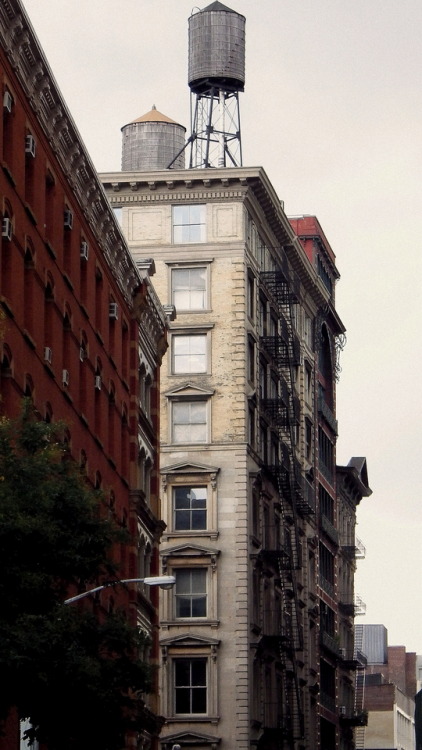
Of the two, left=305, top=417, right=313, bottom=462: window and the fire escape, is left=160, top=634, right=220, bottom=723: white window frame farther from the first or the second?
left=305, top=417, right=313, bottom=462: window

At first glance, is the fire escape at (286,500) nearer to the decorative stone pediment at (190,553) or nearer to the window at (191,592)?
the decorative stone pediment at (190,553)

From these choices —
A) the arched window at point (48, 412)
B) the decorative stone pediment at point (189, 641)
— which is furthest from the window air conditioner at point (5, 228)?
the decorative stone pediment at point (189, 641)

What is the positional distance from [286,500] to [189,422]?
12.8 m

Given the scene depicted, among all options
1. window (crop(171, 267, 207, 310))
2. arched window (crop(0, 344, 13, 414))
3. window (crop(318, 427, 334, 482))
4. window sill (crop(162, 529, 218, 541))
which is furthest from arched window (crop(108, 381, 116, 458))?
window (crop(318, 427, 334, 482))

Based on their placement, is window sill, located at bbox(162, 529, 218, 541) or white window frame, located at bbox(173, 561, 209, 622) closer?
white window frame, located at bbox(173, 561, 209, 622)

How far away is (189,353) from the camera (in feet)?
298

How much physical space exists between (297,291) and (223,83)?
45.5ft

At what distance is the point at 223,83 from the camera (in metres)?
100

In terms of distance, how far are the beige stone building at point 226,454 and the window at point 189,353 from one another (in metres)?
0.07

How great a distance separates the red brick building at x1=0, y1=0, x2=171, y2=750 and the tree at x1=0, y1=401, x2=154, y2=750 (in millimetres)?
3405

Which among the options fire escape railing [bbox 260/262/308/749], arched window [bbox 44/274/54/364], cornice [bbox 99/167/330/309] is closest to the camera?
arched window [bbox 44/274/54/364]

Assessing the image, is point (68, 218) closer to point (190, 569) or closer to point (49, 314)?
point (49, 314)

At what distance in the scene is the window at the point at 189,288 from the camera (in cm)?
9100

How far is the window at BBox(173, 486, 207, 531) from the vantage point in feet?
291
